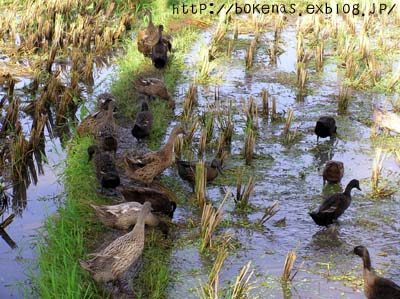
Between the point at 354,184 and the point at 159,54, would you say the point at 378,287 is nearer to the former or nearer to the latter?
the point at 354,184

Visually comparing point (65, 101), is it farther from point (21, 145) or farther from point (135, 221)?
point (135, 221)

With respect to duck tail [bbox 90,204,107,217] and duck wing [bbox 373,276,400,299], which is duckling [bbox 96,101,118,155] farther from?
duck wing [bbox 373,276,400,299]

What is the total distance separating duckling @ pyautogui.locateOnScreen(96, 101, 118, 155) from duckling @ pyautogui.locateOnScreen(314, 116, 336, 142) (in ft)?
8.83

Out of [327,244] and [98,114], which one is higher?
[98,114]

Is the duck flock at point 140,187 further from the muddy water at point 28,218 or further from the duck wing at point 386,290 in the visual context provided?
the muddy water at point 28,218

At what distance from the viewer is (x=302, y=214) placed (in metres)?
7.88

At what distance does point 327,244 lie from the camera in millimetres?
7238

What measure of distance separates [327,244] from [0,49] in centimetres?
886

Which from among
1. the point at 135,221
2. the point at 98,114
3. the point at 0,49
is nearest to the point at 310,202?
the point at 135,221

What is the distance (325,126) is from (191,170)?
2.31 metres

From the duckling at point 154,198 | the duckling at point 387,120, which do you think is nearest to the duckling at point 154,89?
the duckling at point 387,120

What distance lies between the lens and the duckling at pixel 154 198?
7.47 meters

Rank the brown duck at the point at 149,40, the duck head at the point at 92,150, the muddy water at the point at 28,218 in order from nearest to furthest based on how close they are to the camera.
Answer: the muddy water at the point at 28,218 → the duck head at the point at 92,150 → the brown duck at the point at 149,40

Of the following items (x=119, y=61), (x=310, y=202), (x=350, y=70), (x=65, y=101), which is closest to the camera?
(x=310, y=202)
